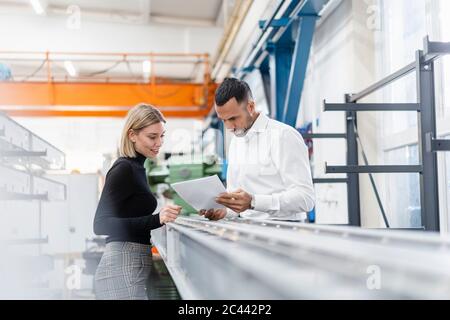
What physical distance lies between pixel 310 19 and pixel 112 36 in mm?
4261

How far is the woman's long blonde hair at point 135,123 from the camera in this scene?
147cm

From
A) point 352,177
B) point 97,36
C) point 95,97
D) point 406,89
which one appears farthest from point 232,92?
point 97,36

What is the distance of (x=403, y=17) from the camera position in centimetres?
307

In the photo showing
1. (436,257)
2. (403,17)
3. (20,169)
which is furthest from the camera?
(403,17)

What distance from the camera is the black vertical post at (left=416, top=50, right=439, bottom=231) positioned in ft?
6.36

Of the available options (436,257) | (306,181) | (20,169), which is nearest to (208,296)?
(436,257)

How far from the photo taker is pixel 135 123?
1.48 meters

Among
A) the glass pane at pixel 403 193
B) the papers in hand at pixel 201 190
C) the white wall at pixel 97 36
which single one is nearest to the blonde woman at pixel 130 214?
the papers in hand at pixel 201 190

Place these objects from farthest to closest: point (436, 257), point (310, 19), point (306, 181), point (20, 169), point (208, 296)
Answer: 1. point (310, 19)
2. point (20, 169)
3. point (306, 181)
4. point (208, 296)
5. point (436, 257)

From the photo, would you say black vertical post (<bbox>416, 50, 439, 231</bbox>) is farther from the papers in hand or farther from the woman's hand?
the woman's hand

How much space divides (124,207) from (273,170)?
1.96 feet

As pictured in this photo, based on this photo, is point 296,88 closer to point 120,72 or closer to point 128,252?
point 128,252

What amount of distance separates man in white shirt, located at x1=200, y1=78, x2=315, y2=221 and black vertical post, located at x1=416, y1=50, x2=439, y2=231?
18.3 inches

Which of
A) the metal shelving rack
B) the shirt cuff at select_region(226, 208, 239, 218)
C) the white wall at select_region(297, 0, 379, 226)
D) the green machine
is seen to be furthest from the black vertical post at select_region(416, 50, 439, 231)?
the green machine
